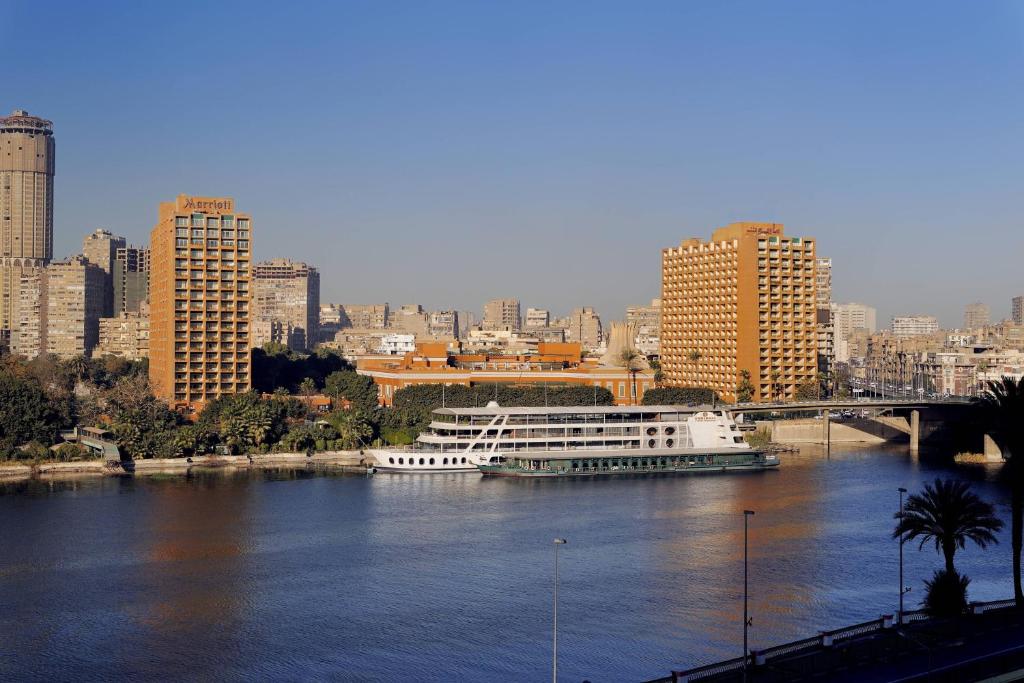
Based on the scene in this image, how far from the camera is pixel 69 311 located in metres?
145

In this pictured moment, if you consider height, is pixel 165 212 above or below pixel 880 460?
above

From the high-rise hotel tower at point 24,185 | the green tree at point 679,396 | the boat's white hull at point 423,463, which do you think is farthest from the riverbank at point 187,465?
the high-rise hotel tower at point 24,185

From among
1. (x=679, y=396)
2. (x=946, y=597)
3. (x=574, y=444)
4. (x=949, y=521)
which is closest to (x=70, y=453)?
(x=574, y=444)

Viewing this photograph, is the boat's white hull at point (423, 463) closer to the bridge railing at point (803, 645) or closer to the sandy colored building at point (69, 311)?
the bridge railing at point (803, 645)

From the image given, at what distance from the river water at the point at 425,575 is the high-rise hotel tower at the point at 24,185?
14066 centimetres

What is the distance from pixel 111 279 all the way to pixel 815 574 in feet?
448

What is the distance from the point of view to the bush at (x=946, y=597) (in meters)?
31.4

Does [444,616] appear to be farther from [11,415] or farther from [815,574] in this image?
[11,415]

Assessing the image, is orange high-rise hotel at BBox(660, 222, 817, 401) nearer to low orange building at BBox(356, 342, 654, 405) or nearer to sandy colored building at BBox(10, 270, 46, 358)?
low orange building at BBox(356, 342, 654, 405)

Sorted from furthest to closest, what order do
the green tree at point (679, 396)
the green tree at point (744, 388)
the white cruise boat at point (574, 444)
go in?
the green tree at point (744, 388) < the green tree at point (679, 396) < the white cruise boat at point (574, 444)

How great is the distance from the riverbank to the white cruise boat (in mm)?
2424

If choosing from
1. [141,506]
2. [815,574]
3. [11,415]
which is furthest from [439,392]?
[815,574]

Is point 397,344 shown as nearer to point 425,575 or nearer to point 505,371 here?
point 505,371

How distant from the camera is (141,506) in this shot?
172 feet
